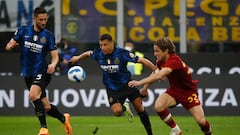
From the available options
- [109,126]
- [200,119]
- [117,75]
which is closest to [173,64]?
[200,119]

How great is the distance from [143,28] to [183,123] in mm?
7850

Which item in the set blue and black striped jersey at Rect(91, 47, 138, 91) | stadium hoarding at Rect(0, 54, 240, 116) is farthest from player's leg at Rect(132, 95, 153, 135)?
stadium hoarding at Rect(0, 54, 240, 116)

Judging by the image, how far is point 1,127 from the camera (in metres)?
17.9

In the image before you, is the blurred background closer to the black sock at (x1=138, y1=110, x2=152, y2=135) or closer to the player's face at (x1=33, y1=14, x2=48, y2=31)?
the player's face at (x1=33, y1=14, x2=48, y2=31)

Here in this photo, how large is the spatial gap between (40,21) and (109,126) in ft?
13.6

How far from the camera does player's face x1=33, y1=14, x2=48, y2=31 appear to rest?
14.6 m

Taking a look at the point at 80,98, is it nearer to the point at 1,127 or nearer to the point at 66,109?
the point at 66,109

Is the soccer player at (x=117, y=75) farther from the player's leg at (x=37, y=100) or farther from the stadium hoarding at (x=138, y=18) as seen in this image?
the stadium hoarding at (x=138, y=18)

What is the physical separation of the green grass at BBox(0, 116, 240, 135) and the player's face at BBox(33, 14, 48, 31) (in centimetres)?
241

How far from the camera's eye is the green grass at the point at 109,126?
16.3 meters


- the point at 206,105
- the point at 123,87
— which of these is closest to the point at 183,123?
the point at 206,105

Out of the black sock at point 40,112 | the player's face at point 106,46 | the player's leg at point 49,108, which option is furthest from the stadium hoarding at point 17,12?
the black sock at point 40,112

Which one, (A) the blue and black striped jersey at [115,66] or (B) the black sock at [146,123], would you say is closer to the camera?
(B) the black sock at [146,123]

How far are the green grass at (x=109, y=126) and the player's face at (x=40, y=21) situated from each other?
2.41 meters
